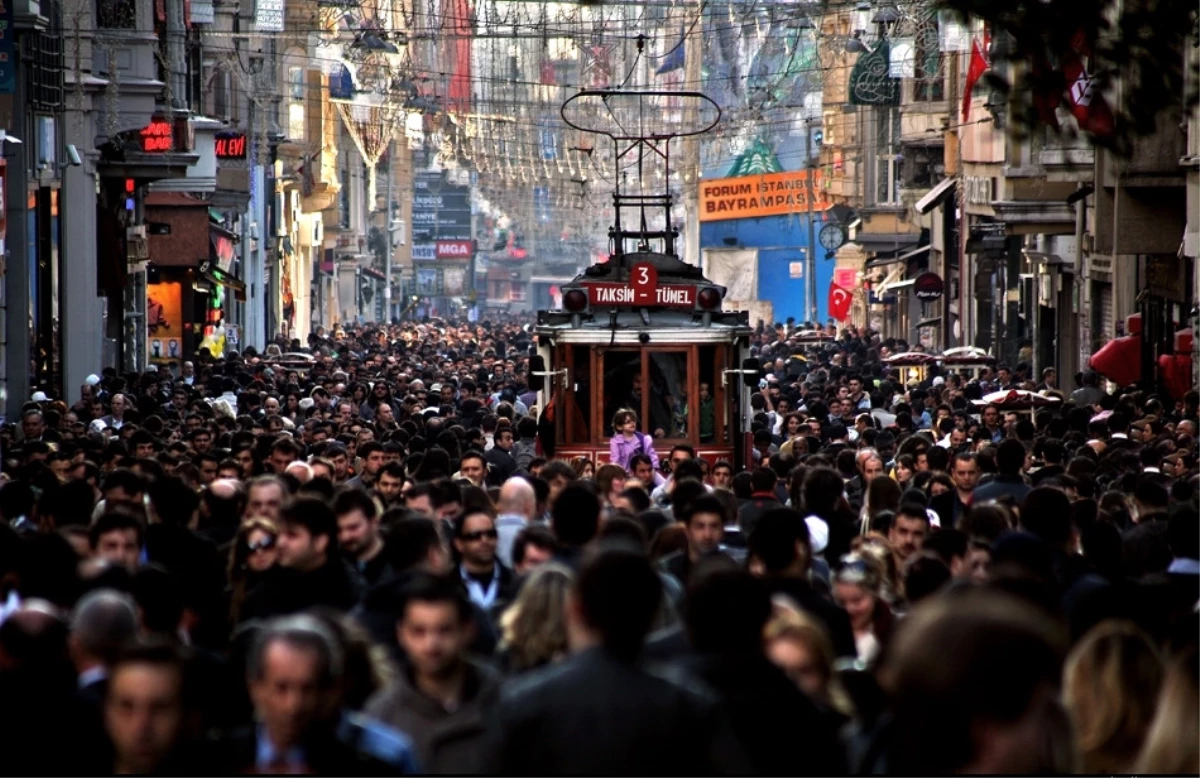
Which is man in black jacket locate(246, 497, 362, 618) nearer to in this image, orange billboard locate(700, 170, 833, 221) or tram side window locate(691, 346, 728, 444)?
tram side window locate(691, 346, 728, 444)

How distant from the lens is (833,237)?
60.6 m

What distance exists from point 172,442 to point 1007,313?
33206 millimetres

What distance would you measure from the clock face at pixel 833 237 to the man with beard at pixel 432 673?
54.3 m

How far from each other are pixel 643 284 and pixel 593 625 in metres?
15.6

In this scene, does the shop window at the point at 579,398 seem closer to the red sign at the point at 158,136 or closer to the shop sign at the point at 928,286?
the red sign at the point at 158,136

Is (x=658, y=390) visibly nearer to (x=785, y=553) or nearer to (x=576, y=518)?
(x=576, y=518)

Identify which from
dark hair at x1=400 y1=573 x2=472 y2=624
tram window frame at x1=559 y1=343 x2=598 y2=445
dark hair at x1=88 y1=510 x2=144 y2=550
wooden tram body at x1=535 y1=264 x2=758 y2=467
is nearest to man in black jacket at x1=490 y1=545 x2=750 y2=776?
dark hair at x1=400 y1=573 x2=472 y2=624

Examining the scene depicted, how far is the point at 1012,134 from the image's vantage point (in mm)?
10117

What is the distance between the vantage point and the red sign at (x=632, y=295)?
21.0 metres

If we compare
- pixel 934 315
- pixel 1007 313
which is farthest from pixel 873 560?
pixel 934 315

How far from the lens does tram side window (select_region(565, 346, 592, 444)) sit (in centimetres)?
2072

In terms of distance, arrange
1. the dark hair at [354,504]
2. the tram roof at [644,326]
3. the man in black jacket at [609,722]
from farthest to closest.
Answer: the tram roof at [644,326], the dark hair at [354,504], the man in black jacket at [609,722]

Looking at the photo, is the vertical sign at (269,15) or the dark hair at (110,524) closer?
the dark hair at (110,524)

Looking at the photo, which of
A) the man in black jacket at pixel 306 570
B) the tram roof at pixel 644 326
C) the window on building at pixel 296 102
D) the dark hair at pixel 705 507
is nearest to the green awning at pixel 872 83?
the window on building at pixel 296 102
